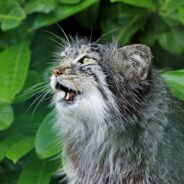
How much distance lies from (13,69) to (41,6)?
43cm

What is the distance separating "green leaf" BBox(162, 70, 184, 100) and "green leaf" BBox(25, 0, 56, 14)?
30.4 inches

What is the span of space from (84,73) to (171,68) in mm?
1711

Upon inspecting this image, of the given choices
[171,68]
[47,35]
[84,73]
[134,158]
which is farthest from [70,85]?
[171,68]

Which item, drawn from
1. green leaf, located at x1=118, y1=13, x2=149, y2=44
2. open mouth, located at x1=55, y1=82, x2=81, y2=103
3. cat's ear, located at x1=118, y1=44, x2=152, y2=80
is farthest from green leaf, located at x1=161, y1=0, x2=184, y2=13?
open mouth, located at x1=55, y1=82, x2=81, y2=103

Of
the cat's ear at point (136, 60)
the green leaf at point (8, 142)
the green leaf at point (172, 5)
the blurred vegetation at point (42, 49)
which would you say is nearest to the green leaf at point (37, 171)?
the blurred vegetation at point (42, 49)

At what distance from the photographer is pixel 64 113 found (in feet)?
13.5

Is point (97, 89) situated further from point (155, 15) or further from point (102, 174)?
point (155, 15)

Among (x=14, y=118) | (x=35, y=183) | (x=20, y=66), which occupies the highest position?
(x=20, y=66)

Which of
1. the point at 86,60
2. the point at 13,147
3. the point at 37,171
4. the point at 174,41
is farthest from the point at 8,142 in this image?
the point at 174,41

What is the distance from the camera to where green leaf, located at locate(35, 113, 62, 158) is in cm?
450

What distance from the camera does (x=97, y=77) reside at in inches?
160

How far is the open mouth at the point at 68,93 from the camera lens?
404cm

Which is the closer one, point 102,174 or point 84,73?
point 84,73

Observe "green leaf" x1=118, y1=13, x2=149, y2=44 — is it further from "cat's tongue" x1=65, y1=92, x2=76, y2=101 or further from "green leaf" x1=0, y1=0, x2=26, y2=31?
"cat's tongue" x1=65, y1=92, x2=76, y2=101
